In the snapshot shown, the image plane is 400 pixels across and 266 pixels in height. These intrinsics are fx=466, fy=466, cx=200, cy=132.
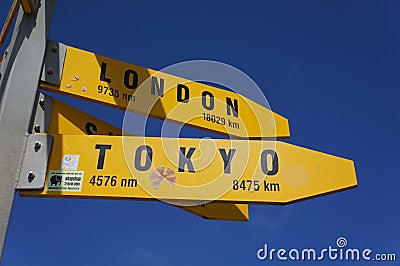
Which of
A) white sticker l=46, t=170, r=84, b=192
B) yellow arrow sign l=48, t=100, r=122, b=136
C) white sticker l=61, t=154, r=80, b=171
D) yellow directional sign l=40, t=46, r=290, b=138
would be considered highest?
yellow directional sign l=40, t=46, r=290, b=138

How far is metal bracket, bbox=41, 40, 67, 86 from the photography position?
2258 mm

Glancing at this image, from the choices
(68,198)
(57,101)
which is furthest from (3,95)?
(68,198)

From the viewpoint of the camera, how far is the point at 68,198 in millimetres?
1934

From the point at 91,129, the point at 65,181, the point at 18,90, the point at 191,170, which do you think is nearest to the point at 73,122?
the point at 91,129

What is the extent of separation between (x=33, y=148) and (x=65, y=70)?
496 mm

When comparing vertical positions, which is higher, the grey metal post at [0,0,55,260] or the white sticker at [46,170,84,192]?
the grey metal post at [0,0,55,260]

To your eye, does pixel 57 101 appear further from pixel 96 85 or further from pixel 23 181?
pixel 23 181

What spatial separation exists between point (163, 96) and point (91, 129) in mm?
409

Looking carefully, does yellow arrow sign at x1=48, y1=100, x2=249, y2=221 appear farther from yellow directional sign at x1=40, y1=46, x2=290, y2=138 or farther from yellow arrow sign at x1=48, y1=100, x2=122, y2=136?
yellow directional sign at x1=40, y1=46, x2=290, y2=138

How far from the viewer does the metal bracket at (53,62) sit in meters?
2.26

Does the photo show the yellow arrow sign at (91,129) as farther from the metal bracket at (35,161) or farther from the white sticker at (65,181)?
the white sticker at (65,181)

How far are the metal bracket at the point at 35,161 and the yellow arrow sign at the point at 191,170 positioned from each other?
3cm

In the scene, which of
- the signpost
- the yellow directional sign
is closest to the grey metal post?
the signpost

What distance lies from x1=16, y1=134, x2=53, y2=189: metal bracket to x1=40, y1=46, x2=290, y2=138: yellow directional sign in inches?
13.0
